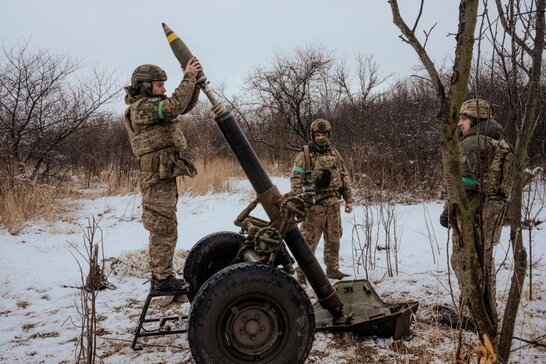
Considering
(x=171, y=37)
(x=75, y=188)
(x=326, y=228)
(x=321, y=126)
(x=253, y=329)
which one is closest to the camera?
(x=253, y=329)

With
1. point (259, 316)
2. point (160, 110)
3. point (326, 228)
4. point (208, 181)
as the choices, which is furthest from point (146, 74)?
point (208, 181)

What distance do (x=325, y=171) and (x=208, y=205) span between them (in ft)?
16.9

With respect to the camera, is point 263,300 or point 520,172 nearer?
point 520,172

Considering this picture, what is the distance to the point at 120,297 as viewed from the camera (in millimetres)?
4156

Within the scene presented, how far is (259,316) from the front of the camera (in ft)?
7.45

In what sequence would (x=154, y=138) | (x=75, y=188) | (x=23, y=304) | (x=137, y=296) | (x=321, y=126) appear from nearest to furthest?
(x=154, y=138), (x=23, y=304), (x=137, y=296), (x=321, y=126), (x=75, y=188)

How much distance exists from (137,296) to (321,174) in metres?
2.47

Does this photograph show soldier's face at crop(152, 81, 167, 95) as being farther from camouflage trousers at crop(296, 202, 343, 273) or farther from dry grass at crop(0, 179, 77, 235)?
dry grass at crop(0, 179, 77, 235)

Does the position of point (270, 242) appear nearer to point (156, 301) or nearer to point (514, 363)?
point (514, 363)

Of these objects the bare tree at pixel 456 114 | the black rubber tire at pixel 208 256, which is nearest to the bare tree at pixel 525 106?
the bare tree at pixel 456 114

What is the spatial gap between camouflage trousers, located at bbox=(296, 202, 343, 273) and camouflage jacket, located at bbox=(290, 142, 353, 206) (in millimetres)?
110

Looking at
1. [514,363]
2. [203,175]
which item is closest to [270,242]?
[514,363]

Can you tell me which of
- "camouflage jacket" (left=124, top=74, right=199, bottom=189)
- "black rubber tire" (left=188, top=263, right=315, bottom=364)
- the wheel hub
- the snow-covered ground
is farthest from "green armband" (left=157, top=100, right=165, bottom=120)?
the wheel hub

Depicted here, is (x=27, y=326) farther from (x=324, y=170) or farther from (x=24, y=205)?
(x=24, y=205)
